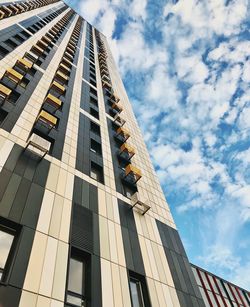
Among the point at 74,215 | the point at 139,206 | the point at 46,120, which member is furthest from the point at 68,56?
the point at 74,215

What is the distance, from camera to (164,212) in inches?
848

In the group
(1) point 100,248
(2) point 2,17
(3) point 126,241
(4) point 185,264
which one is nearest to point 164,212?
(4) point 185,264

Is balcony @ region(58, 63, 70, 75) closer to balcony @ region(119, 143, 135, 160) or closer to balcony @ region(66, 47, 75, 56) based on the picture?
balcony @ region(66, 47, 75, 56)

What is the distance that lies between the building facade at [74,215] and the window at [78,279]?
5cm

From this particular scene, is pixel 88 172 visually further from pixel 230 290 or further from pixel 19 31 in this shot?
pixel 230 290

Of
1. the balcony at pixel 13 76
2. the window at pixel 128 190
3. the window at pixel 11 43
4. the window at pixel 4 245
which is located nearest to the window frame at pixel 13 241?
the window at pixel 4 245

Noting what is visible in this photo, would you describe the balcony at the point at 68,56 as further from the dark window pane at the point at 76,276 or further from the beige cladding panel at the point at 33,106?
the dark window pane at the point at 76,276

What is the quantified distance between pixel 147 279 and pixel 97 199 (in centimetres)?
546

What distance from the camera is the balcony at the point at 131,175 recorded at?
70.4 feet

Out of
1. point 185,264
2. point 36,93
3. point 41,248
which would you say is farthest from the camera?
point 36,93

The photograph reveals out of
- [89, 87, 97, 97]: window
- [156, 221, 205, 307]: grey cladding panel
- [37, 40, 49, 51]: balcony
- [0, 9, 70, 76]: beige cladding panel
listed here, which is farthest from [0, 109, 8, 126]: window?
[37, 40, 49, 51]: balcony

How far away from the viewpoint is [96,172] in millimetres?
19703

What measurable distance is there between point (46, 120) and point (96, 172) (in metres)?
5.29

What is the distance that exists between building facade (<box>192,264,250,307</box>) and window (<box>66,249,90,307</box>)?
24.0 metres
